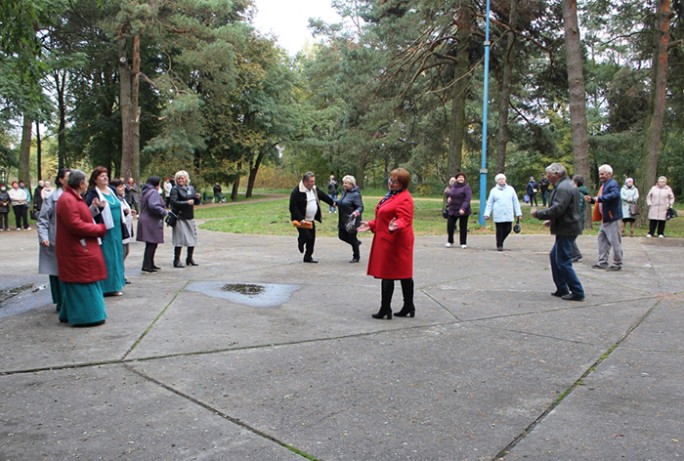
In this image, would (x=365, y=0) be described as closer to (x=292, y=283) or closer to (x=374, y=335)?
(x=292, y=283)

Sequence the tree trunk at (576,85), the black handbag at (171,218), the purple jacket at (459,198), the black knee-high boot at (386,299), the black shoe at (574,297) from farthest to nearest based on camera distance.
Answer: the tree trunk at (576,85) < the purple jacket at (459,198) < the black handbag at (171,218) < the black shoe at (574,297) < the black knee-high boot at (386,299)

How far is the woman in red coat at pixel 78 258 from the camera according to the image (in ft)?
19.9

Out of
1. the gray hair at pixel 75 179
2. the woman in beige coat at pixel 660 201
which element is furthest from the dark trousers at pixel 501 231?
the gray hair at pixel 75 179

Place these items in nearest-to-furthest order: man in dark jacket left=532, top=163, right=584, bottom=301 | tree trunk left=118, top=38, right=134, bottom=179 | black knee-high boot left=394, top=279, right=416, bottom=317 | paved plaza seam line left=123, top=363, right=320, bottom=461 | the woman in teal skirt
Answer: paved plaza seam line left=123, top=363, right=320, bottom=461 → black knee-high boot left=394, top=279, right=416, bottom=317 → the woman in teal skirt → man in dark jacket left=532, top=163, right=584, bottom=301 → tree trunk left=118, top=38, right=134, bottom=179

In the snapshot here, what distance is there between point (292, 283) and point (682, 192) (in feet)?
144

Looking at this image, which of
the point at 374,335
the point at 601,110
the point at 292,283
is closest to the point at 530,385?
the point at 374,335

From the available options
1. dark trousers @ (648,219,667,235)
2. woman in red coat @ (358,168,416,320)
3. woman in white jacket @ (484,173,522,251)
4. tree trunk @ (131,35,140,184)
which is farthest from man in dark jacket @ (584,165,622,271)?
tree trunk @ (131,35,140,184)

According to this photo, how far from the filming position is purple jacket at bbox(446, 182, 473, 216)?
12.7m

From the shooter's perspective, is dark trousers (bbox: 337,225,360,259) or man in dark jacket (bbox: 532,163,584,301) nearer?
man in dark jacket (bbox: 532,163,584,301)

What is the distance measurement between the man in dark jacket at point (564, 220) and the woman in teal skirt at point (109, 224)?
5.52 meters

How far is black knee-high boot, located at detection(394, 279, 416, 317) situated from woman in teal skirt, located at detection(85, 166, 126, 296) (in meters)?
3.80

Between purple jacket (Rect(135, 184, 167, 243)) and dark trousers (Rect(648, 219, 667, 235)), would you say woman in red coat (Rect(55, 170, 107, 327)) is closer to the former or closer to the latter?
purple jacket (Rect(135, 184, 167, 243))

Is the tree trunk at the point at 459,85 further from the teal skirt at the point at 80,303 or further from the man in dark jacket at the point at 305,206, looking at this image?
the teal skirt at the point at 80,303

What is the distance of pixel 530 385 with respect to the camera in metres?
4.49
